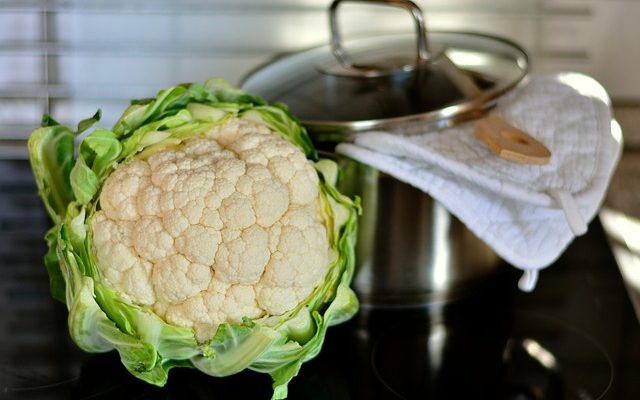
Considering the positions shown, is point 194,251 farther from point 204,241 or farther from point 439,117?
point 439,117

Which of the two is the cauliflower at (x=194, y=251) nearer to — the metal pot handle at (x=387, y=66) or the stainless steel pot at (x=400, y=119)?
→ the stainless steel pot at (x=400, y=119)

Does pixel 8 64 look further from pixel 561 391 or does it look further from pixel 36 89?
pixel 561 391

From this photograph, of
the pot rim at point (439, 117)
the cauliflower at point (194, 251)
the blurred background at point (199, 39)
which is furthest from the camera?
the blurred background at point (199, 39)

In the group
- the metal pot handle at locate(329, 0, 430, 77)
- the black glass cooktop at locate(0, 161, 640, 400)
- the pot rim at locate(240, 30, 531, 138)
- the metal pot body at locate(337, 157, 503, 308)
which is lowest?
the black glass cooktop at locate(0, 161, 640, 400)

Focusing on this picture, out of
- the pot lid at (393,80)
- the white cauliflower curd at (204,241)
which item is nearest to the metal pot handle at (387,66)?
the pot lid at (393,80)

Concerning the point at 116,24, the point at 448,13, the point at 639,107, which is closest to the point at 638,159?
the point at 639,107

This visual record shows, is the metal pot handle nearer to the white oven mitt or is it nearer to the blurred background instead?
the white oven mitt

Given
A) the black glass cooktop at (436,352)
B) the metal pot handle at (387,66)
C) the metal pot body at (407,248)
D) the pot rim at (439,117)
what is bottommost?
the black glass cooktop at (436,352)

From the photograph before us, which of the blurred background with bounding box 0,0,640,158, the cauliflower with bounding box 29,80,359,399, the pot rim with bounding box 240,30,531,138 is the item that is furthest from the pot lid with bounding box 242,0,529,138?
the blurred background with bounding box 0,0,640,158
